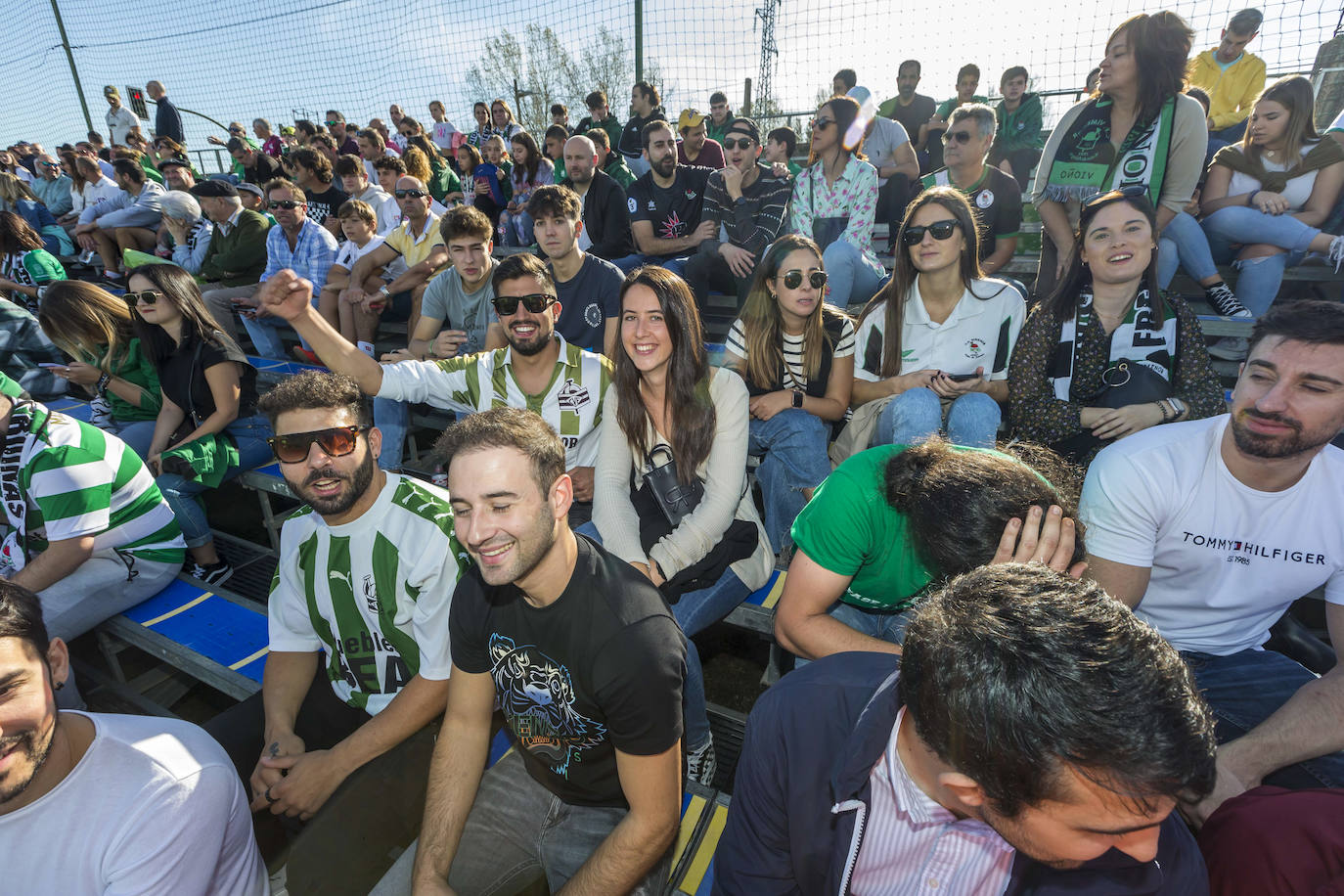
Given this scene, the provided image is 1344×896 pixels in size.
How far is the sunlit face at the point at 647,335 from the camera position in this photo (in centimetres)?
259

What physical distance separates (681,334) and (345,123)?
543 inches

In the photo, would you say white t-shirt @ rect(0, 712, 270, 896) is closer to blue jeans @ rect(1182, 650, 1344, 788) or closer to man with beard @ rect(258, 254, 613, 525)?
man with beard @ rect(258, 254, 613, 525)

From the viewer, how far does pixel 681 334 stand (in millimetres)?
2615

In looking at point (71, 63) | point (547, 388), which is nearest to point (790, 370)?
point (547, 388)

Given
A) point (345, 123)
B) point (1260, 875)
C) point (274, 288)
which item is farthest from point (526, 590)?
point (345, 123)

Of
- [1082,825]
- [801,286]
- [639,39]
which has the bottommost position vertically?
[1082,825]

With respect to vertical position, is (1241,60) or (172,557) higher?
(1241,60)

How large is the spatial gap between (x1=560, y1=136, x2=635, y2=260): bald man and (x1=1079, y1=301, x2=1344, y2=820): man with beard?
15.0 feet

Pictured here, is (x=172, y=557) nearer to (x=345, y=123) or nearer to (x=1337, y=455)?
(x=1337, y=455)

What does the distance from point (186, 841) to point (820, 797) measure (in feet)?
4.54

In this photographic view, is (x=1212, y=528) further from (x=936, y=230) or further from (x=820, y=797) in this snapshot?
(x=936, y=230)

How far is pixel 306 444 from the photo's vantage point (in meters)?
2.12

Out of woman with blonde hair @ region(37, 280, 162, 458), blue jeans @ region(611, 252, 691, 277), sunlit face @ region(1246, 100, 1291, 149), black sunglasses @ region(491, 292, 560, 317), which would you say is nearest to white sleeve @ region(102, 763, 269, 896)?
black sunglasses @ region(491, 292, 560, 317)

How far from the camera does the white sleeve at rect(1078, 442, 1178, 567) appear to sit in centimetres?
188
